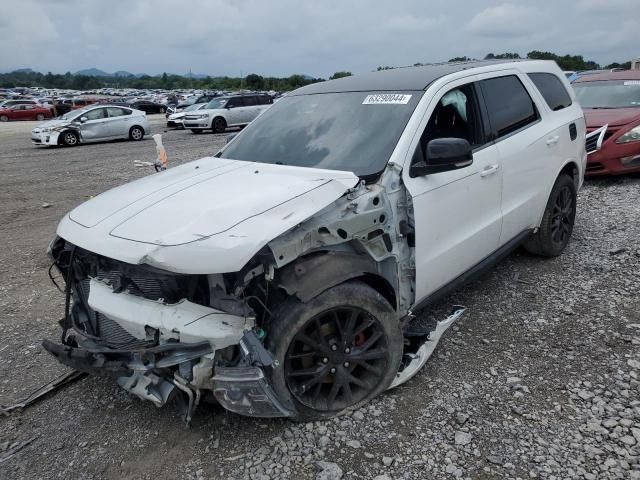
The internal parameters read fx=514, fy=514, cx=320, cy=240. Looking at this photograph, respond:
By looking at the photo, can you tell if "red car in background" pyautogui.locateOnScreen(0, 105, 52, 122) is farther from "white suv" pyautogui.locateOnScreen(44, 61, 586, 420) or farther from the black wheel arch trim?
the black wheel arch trim

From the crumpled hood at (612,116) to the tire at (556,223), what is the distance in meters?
3.35

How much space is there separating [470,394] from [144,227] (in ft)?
6.90

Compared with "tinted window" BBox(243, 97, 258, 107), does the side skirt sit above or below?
below

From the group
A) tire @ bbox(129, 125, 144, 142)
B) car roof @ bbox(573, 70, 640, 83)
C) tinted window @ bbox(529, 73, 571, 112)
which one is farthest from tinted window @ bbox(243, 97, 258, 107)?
tinted window @ bbox(529, 73, 571, 112)

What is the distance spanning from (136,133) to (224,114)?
3.80 m

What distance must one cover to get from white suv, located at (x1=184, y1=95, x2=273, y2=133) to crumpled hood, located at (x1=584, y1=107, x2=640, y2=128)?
1606 centimetres

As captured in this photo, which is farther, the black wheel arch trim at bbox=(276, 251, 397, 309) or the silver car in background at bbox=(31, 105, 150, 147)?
the silver car in background at bbox=(31, 105, 150, 147)

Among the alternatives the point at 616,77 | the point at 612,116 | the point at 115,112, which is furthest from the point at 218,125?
the point at 612,116

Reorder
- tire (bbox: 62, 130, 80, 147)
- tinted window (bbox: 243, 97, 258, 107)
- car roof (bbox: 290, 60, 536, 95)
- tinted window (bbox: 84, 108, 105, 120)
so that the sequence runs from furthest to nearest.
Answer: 1. tinted window (bbox: 243, 97, 258, 107)
2. tinted window (bbox: 84, 108, 105, 120)
3. tire (bbox: 62, 130, 80, 147)
4. car roof (bbox: 290, 60, 536, 95)

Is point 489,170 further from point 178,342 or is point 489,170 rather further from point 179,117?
point 179,117

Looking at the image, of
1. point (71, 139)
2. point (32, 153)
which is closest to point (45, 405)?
point (32, 153)

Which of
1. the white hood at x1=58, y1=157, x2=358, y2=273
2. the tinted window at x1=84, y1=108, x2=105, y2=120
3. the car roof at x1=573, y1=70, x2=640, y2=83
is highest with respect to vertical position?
the tinted window at x1=84, y1=108, x2=105, y2=120

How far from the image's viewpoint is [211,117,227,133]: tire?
72.6 feet

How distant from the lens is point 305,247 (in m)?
2.57
